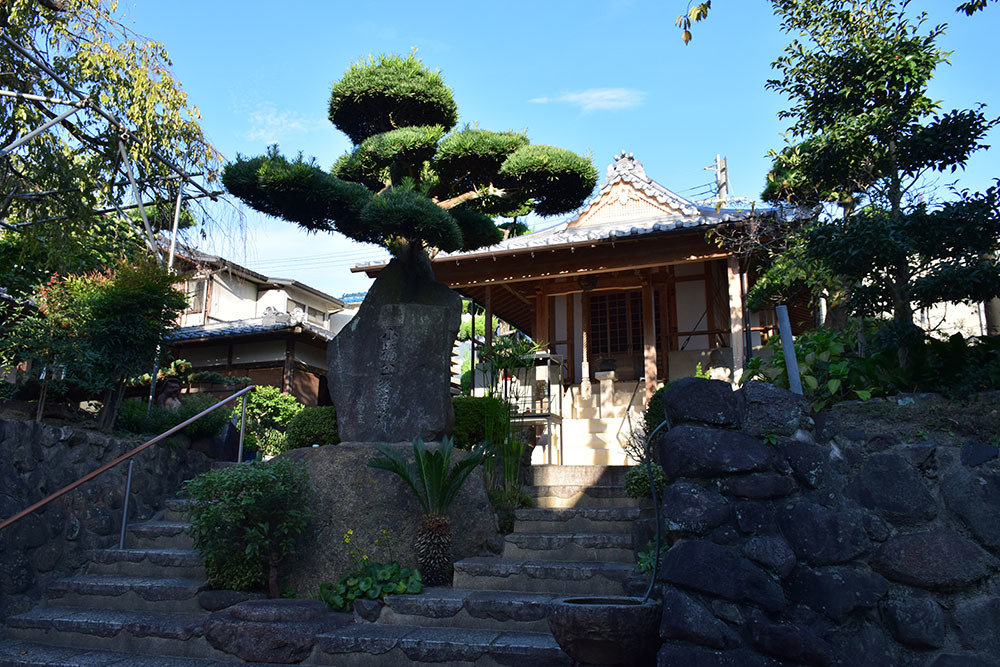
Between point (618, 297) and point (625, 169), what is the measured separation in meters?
2.80

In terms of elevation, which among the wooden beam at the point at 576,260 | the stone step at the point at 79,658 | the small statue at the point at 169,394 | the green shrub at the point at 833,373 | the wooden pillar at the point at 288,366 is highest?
the wooden beam at the point at 576,260

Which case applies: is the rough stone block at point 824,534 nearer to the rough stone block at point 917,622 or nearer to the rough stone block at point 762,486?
the rough stone block at point 762,486

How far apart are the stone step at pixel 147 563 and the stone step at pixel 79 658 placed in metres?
0.95

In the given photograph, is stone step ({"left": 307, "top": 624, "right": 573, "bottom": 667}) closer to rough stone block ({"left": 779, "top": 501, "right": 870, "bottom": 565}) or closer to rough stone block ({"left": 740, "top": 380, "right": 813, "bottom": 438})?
rough stone block ({"left": 779, "top": 501, "right": 870, "bottom": 565})

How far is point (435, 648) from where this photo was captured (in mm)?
4477

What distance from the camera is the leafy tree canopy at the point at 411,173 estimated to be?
7.12 meters

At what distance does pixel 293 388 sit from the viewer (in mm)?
15492

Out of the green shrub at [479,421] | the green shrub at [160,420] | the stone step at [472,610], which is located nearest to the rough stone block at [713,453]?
the stone step at [472,610]

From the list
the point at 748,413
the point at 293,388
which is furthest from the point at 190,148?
the point at 293,388

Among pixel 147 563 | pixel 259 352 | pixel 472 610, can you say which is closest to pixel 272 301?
pixel 259 352

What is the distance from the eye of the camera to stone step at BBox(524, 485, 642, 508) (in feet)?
22.6

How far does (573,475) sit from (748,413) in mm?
3925

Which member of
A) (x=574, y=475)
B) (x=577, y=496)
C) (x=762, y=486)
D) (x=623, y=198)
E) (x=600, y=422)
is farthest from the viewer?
(x=623, y=198)

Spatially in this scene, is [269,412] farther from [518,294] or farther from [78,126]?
[78,126]
